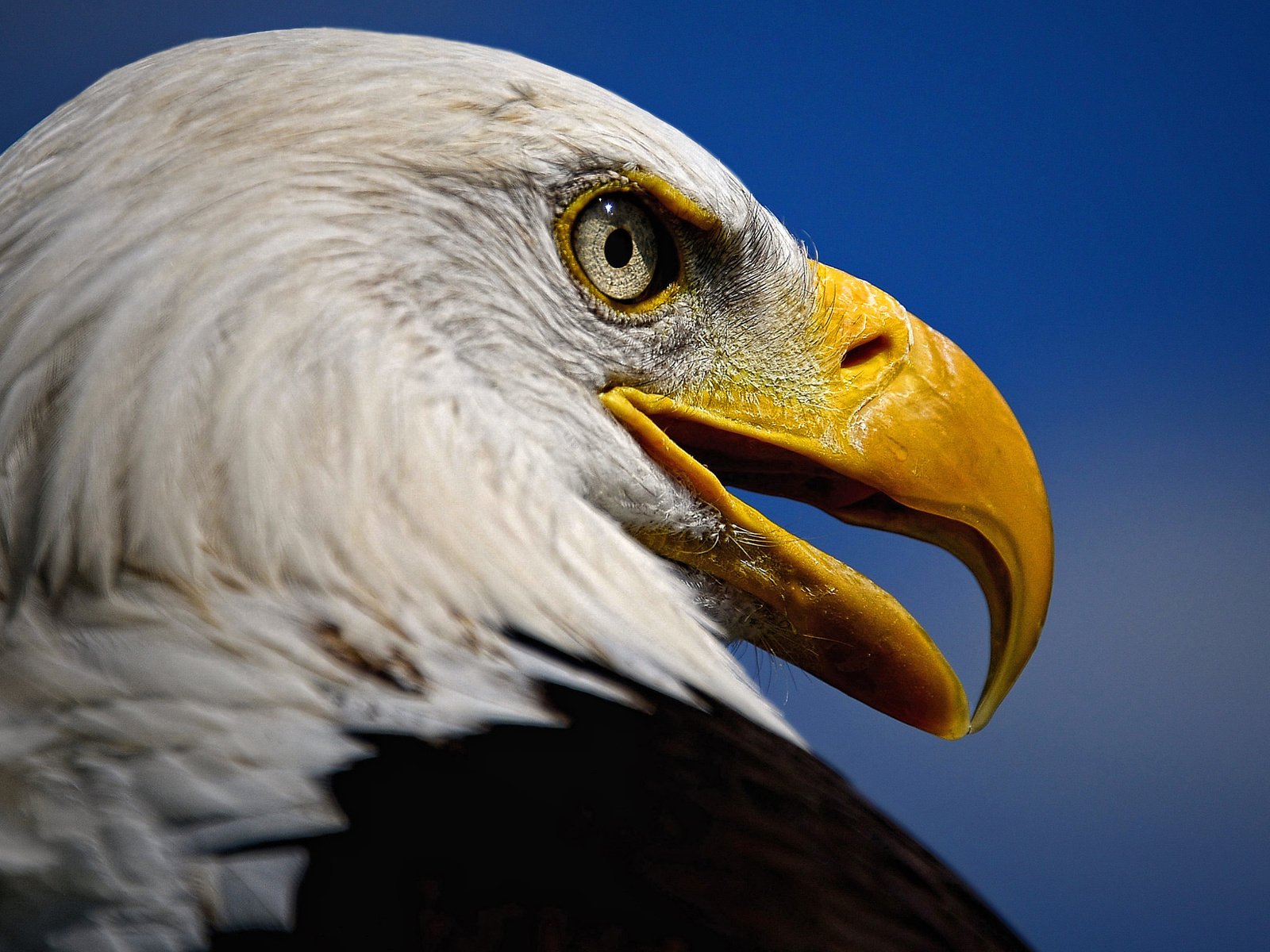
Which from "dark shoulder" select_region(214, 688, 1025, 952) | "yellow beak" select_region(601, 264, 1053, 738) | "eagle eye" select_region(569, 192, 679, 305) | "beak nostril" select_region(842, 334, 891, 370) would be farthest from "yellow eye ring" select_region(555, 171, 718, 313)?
"dark shoulder" select_region(214, 688, 1025, 952)

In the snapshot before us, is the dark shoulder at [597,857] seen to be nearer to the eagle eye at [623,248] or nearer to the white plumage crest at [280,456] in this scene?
the white plumage crest at [280,456]

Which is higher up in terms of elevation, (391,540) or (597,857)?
(391,540)

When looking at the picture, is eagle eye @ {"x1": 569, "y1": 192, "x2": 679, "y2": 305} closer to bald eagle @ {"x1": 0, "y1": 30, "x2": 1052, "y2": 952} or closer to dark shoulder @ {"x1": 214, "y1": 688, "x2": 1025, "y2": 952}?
bald eagle @ {"x1": 0, "y1": 30, "x2": 1052, "y2": 952}


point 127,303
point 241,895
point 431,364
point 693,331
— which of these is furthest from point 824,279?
point 241,895

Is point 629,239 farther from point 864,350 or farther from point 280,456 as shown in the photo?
point 280,456

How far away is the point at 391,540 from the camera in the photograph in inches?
44.9

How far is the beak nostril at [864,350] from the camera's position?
1.75 meters

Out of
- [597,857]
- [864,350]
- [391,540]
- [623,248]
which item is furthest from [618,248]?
[597,857]

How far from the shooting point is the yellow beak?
162 centimetres

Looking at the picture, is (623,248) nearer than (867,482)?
Yes

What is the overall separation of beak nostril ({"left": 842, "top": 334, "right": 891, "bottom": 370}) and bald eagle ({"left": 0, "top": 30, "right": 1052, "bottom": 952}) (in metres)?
0.17

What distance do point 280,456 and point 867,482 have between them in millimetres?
892

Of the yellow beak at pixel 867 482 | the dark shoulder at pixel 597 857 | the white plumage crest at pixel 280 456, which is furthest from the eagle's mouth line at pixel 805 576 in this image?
the dark shoulder at pixel 597 857

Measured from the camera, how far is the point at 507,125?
4.48ft
